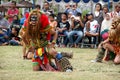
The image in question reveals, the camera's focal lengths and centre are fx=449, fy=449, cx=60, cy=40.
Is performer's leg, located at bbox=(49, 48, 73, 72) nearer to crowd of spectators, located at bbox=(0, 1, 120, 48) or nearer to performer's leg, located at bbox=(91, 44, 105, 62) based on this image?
performer's leg, located at bbox=(91, 44, 105, 62)

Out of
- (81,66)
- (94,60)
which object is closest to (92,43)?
(94,60)

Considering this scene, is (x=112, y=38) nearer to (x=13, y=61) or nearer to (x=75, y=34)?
(x=13, y=61)

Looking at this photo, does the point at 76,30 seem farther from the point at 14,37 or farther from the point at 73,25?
the point at 14,37

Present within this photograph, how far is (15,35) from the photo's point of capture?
17500 millimetres

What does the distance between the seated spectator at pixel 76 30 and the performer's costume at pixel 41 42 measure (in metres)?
7.55

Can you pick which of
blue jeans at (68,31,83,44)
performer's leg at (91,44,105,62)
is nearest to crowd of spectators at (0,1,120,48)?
blue jeans at (68,31,83,44)

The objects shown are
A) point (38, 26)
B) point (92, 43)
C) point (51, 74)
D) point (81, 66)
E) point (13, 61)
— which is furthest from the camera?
point (92, 43)

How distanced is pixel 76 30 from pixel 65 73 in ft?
28.5

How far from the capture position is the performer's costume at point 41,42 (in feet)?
29.6

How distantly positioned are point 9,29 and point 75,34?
2.66 meters

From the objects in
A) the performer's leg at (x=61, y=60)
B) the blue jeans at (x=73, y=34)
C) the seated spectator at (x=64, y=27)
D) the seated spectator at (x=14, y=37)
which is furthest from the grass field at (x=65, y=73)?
the seated spectator at (x=14, y=37)

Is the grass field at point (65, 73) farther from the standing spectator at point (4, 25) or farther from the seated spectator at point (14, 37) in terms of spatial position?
the standing spectator at point (4, 25)

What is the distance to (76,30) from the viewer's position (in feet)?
55.5

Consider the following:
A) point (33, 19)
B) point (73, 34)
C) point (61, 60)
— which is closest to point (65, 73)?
point (61, 60)
